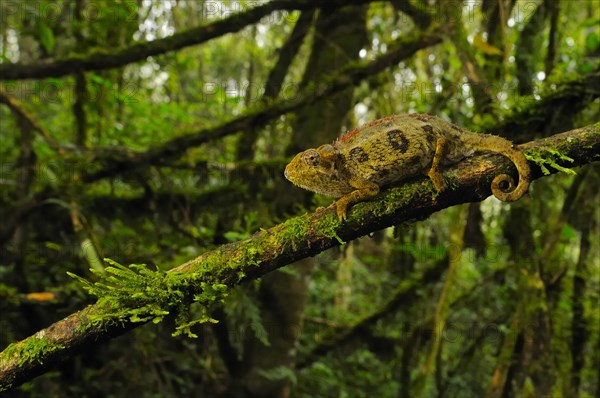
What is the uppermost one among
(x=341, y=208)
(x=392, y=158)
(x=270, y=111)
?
(x=270, y=111)

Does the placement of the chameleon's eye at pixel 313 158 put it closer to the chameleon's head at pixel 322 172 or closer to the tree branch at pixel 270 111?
the chameleon's head at pixel 322 172

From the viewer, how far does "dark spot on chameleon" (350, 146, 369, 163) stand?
2.46m

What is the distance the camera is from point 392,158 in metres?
2.37

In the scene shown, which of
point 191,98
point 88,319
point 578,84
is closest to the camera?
point 88,319

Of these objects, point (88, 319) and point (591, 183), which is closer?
point (88, 319)

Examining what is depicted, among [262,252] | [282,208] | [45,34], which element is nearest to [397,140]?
[262,252]

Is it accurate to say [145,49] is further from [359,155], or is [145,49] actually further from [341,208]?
[341,208]

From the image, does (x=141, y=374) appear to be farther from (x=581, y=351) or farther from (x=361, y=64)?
(x=581, y=351)

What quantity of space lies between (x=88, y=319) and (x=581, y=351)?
5.57m

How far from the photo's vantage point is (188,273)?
224cm

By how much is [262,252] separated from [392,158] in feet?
2.37

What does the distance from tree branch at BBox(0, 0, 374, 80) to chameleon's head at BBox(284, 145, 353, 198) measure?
9.61 ft

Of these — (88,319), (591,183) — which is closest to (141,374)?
(88,319)

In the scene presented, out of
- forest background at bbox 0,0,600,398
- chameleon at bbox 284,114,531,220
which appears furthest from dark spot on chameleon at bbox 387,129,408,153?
forest background at bbox 0,0,600,398
